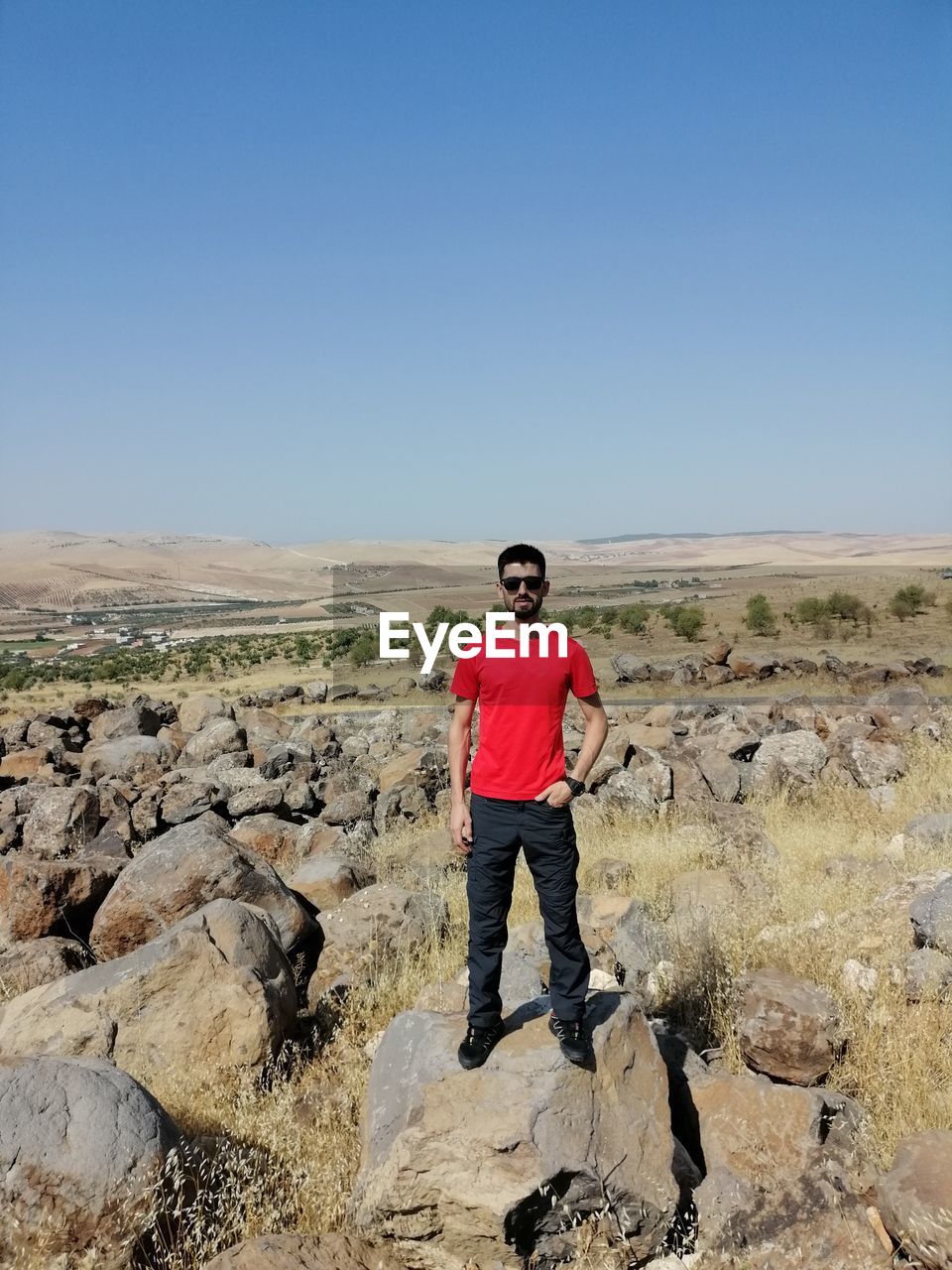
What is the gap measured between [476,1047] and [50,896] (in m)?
5.10

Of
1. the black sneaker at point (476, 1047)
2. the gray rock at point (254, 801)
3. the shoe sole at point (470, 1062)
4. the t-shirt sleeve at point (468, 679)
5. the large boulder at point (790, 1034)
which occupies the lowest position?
the gray rock at point (254, 801)

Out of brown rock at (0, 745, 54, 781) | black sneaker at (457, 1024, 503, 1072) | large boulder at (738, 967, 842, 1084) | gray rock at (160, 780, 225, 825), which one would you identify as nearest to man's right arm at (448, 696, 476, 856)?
black sneaker at (457, 1024, 503, 1072)

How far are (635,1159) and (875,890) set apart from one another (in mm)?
4371

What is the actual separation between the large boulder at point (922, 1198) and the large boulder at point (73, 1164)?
2.96m

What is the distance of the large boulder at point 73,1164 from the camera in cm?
342

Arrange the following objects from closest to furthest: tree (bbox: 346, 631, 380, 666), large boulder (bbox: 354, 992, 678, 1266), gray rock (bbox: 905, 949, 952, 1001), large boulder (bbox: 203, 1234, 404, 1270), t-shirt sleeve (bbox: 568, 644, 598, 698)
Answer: large boulder (bbox: 203, 1234, 404, 1270)
large boulder (bbox: 354, 992, 678, 1266)
t-shirt sleeve (bbox: 568, 644, 598, 698)
gray rock (bbox: 905, 949, 952, 1001)
tree (bbox: 346, 631, 380, 666)

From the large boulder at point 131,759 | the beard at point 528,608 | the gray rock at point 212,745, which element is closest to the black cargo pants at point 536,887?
the beard at point 528,608

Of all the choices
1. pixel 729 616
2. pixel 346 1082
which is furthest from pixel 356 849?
pixel 729 616

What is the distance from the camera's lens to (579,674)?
4199 millimetres

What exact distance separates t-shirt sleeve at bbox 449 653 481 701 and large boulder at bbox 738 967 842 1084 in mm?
2361

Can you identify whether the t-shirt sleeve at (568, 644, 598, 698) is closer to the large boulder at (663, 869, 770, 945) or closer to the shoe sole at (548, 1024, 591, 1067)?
the shoe sole at (548, 1024, 591, 1067)

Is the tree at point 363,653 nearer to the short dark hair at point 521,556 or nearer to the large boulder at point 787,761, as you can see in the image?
the large boulder at point 787,761

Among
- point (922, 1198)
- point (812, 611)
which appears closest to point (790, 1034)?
point (922, 1198)

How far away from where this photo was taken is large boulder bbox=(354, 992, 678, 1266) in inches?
144
